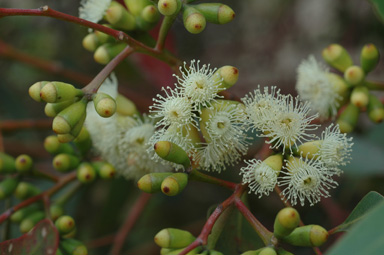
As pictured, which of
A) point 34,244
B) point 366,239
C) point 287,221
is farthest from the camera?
point 34,244

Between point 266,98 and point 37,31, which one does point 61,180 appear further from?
point 37,31

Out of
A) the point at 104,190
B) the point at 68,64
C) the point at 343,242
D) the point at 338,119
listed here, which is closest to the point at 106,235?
the point at 104,190

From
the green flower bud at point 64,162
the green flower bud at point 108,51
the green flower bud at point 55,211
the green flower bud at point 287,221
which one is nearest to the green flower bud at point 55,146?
the green flower bud at point 64,162

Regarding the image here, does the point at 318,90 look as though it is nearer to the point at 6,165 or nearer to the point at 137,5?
the point at 137,5

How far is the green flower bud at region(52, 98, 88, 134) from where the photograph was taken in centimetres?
95

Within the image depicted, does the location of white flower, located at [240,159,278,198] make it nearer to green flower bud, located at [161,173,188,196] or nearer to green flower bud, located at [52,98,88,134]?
green flower bud, located at [161,173,188,196]

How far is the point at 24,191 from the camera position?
1.22 metres

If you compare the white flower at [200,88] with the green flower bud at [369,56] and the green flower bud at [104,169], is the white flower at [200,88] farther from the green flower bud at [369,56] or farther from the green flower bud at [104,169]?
the green flower bud at [369,56]

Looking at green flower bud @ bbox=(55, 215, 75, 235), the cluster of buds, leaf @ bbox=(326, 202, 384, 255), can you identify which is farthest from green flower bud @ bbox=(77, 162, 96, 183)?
leaf @ bbox=(326, 202, 384, 255)

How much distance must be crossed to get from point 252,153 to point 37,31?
143 cm

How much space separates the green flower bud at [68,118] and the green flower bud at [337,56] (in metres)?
0.75

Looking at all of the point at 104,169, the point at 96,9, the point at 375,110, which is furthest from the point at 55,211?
the point at 375,110

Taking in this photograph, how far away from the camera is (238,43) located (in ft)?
7.97

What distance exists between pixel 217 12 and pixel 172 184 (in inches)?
14.9
